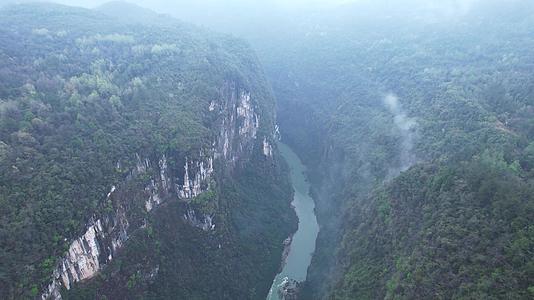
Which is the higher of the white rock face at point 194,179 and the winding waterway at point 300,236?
the white rock face at point 194,179

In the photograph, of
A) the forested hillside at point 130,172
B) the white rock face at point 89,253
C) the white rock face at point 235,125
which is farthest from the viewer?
the white rock face at point 235,125

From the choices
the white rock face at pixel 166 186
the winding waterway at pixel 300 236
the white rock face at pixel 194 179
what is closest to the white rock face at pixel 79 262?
the white rock face at pixel 166 186

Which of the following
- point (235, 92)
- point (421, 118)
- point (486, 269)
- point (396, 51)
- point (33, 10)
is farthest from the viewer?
point (396, 51)

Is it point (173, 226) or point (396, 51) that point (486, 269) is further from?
point (396, 51)

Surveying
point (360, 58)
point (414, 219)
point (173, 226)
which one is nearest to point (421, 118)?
point (414, 219)

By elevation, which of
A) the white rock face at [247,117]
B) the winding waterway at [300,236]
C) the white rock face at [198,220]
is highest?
the white rock face at [247,117]

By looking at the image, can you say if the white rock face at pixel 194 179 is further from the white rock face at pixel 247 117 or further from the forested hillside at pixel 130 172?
the white rock face at pixel 247 117
